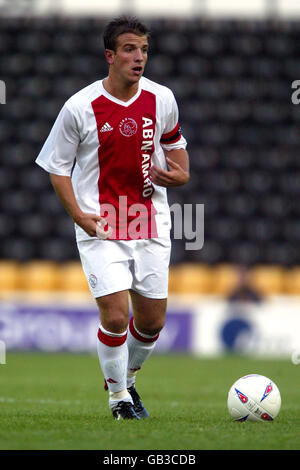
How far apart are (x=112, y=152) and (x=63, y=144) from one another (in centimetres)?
31

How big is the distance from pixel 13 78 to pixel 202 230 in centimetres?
503

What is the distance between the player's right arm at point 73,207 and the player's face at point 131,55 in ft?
2.48

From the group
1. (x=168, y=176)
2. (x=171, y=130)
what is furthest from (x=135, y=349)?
(x=171, y=130)

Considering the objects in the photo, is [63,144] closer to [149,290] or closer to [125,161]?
[125,161]

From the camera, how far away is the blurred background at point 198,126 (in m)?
17.2

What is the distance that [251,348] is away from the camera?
48.7 ft

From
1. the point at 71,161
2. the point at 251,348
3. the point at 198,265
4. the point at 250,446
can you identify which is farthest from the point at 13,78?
the point at 250,446

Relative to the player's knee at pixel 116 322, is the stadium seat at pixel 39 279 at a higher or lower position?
lower

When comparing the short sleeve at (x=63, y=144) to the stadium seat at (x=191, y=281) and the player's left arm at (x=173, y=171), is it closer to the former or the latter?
the player's left arm at (x=173, y=171)

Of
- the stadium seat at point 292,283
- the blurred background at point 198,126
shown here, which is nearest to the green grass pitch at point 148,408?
the stadium seat at point 292,283

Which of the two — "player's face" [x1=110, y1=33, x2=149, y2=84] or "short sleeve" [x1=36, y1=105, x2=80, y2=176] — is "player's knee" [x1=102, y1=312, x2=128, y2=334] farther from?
"player's face" [x1=110, y1=33, x2=149, y2=84]

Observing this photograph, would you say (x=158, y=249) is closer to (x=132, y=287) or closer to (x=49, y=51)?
(x=132, y=287)

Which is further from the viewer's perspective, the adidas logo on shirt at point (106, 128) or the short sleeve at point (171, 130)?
the short sleeve at point (171, 130)
